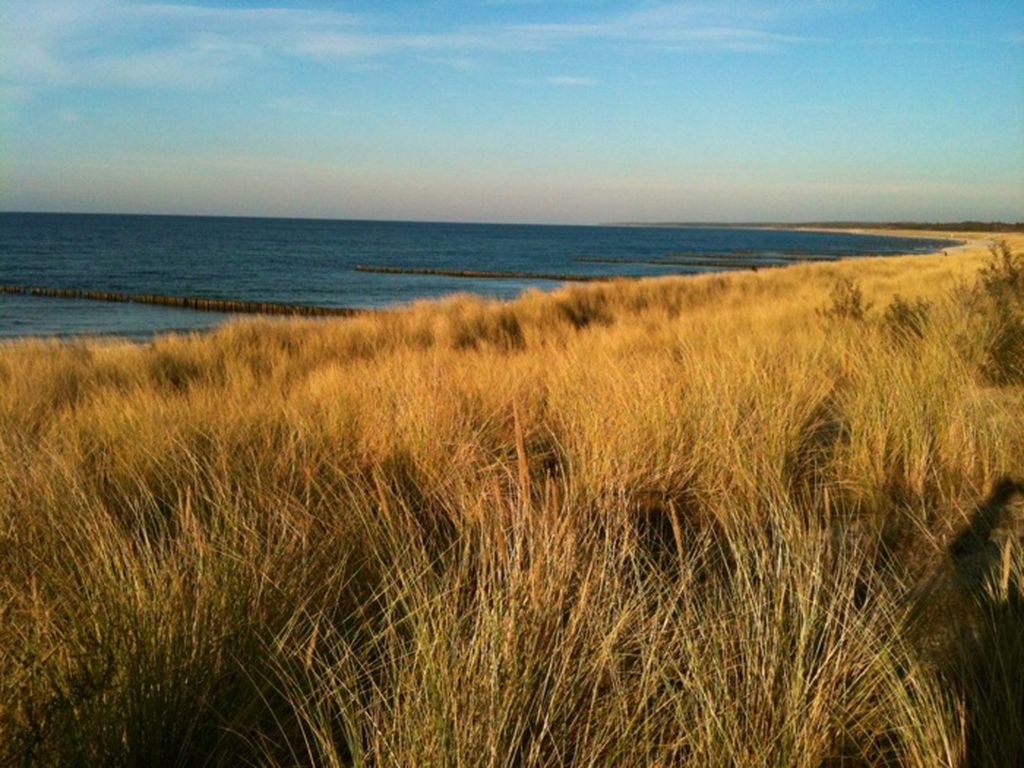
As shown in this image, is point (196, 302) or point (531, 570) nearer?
point (531, 570)

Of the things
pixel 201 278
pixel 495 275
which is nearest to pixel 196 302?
pixel 201 278

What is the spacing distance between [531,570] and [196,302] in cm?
2820

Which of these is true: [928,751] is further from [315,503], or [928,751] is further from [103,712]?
[315,503]

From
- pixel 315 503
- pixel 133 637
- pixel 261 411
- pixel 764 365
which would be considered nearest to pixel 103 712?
pixel 133 637

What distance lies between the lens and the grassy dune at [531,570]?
175cm

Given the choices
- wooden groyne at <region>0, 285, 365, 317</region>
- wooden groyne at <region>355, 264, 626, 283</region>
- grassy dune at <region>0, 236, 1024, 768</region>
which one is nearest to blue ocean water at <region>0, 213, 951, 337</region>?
wooden groyne at <region>0, 285, 365, 317</region>

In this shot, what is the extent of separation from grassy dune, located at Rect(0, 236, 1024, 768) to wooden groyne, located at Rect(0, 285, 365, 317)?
62.1 ft

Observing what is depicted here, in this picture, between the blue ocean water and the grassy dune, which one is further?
the blue ocean water

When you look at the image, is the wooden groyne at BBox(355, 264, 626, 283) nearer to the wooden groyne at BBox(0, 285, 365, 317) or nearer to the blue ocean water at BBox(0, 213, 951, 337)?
the blue ocean water at BBox(0, 213, 951, 337)

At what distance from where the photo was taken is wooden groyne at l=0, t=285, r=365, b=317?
2567cm

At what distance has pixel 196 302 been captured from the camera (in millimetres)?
27453

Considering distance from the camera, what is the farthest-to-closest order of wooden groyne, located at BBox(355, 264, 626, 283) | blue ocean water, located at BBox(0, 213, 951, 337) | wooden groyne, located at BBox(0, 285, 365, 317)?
1. wooden groyne, located at BBox(355, 264, 626, 283)
2. wooden groyne, located at BBox(0, 285, 365, 317)
3. blue ocean water, located at BBox(0, 213, 951, 337)

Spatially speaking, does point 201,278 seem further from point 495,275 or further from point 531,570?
point 531,570

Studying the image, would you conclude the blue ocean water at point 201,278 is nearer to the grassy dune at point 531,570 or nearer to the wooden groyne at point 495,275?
the wooden groyne at point 495,275
